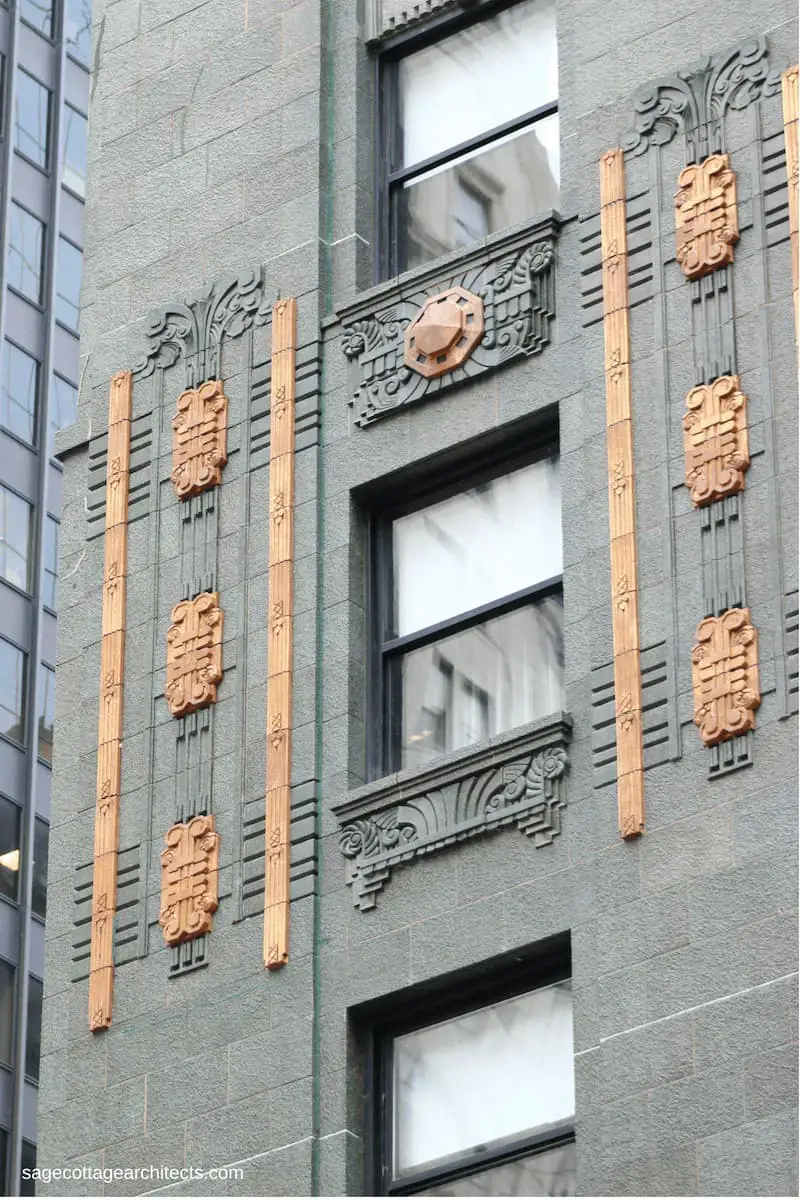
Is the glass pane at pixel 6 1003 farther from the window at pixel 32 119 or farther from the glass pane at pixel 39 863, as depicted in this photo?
the window at pixel 32 119

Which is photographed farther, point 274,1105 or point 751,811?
point 274,1105

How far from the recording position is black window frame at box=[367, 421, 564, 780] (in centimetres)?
2450

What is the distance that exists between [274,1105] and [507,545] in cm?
465

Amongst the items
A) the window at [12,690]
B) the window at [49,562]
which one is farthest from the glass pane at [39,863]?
the window at [49,562]

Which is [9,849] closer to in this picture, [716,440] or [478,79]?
[478,79]

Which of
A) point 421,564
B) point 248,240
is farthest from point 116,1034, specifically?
point 248,240

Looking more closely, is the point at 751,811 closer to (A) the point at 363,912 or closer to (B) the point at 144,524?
(A) the point at 363,912

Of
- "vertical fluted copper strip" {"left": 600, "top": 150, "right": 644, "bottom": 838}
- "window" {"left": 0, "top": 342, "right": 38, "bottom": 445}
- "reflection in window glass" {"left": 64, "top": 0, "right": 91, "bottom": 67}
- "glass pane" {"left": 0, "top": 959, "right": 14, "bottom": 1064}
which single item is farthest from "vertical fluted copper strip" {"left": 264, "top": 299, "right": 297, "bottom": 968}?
"reflection in window glass" {"left": 64, "top": 0, "right": 91, "bottom": 67}

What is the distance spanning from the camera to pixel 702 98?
24672 mm

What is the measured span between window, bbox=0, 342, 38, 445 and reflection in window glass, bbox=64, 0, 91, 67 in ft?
27.2

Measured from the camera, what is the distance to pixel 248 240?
27.3 meters

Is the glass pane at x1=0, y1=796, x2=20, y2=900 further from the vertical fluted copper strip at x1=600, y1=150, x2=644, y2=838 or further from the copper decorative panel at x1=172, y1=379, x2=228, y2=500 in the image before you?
the vertical fluted copper strip at x1=600, y1=150, x2=644, y2=838

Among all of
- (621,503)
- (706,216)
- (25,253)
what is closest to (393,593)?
(621,503)

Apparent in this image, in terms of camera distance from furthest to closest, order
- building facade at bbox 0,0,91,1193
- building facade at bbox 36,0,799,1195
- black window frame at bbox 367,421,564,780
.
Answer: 1. building facade at bbox 0,0,91,1193
2. black window frame at bbox 367,421,564,780
3. building facade at bbox 36,0,799,1195
